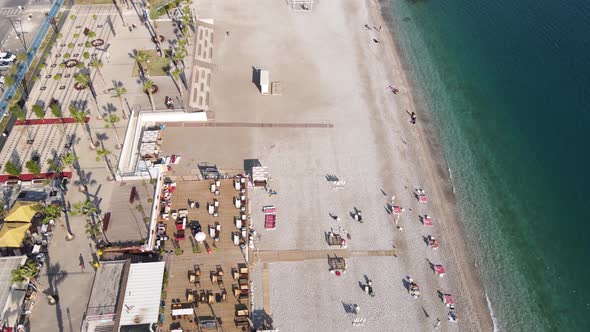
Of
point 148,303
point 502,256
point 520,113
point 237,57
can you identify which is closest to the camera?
point 148,303

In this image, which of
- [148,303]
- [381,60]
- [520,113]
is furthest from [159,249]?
[520,113]

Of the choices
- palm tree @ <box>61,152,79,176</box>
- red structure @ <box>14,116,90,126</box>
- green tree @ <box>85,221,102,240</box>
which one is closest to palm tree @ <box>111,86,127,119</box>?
red structure @ <box>14,116,90,126</box>

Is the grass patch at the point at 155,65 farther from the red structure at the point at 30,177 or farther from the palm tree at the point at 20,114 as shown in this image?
the red structure at the point at 30,177

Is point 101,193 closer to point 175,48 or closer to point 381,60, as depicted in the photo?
point 175,48

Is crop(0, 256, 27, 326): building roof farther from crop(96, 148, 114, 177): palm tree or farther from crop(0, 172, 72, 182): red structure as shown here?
crop(96, 148, 114, 177): palm tree

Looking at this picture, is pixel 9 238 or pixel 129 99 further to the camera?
pixel 129 99

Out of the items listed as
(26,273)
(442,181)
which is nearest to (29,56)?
(26,273)
